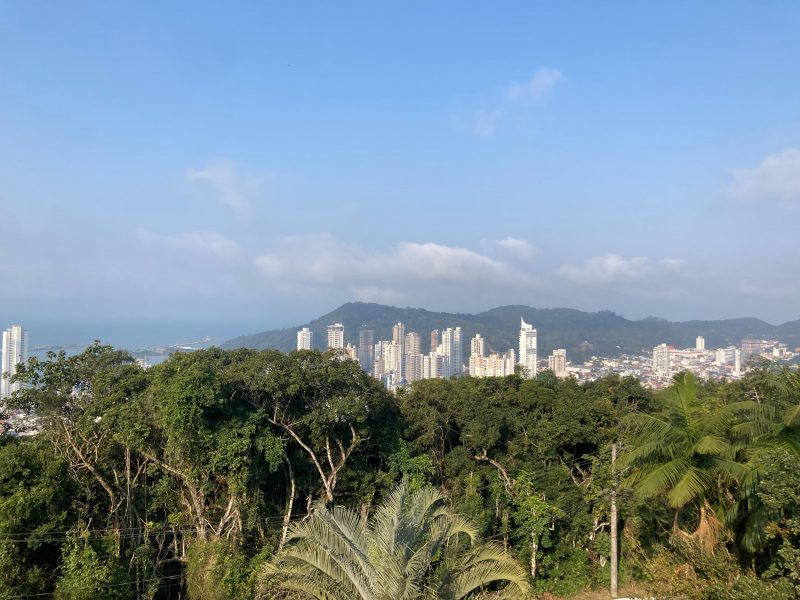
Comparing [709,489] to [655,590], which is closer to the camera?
[655,590]

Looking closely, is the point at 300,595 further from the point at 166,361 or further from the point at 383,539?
the point at 166,361

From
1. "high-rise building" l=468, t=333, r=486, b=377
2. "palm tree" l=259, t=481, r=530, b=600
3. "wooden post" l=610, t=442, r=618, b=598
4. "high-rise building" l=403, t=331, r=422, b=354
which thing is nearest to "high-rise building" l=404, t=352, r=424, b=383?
"high-rise building" l=468, t=333, r=486, b=377

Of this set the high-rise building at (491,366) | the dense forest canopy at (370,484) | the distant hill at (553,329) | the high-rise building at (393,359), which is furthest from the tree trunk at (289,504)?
the distant hill at (553,329)

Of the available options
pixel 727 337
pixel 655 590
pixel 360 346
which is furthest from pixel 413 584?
pixel 727 337

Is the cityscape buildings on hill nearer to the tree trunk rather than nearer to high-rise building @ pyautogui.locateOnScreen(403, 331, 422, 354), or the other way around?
high-rise building @ pyautogui.locateOnScreen(403, 331, 422, 354)

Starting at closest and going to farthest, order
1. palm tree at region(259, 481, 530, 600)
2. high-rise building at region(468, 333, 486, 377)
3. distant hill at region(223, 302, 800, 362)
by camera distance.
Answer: palm tree at region(259, 481, 530, 600)
high-rise building at region(468, 333, 486, 377)
distant hill at region(223, 302, 800, 362)

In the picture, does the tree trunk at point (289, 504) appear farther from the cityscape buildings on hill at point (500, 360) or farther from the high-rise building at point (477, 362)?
the cityscape buildings on hill at point (500, 360)
